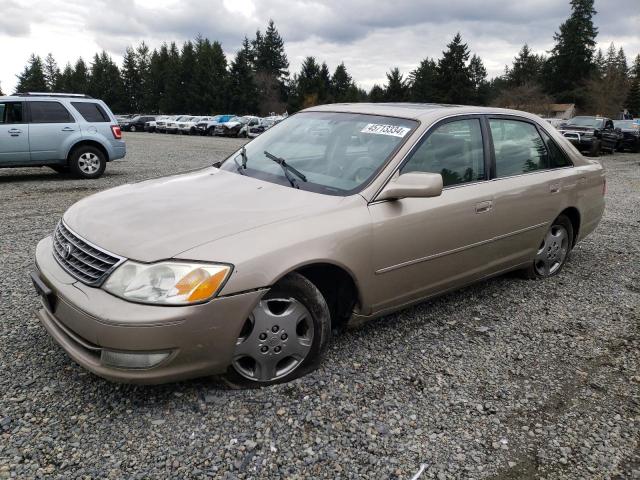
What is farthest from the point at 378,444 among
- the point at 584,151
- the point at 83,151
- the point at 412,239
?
the point at 584,151

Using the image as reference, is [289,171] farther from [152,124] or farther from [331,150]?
[152,124]

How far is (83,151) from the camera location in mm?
10477

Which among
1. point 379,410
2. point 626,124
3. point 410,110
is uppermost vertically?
point 626,124

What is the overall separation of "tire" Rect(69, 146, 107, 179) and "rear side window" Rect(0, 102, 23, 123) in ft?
3.77

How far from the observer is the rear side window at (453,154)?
3467mm

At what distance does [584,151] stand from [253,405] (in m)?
22.4

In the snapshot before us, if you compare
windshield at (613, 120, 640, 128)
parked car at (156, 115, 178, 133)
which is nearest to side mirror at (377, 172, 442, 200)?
windshield at (613, 120, 640, 128)

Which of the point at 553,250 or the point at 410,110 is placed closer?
the point at 410,110

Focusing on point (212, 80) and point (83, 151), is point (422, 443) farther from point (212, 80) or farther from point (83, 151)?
point (212, 80)

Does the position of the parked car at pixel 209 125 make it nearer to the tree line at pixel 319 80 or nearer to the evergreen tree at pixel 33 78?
the tree line at pixel 319 80

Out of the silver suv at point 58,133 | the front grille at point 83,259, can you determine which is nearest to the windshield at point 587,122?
the silver suv at point 58,133

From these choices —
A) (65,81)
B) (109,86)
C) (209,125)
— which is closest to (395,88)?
(209,125)

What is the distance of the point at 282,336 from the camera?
9.11 feet

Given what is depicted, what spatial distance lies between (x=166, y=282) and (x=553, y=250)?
381cm
